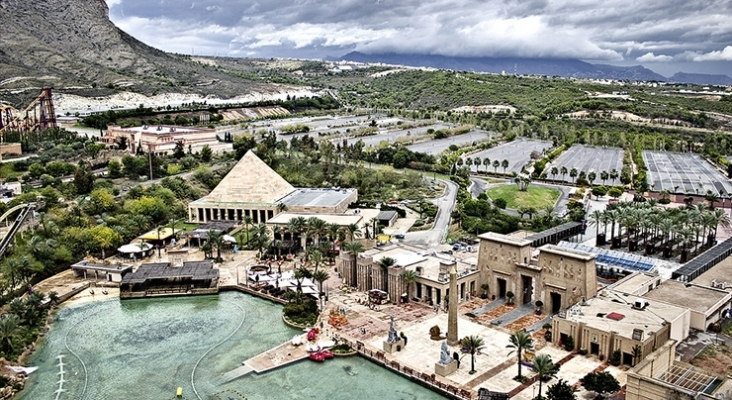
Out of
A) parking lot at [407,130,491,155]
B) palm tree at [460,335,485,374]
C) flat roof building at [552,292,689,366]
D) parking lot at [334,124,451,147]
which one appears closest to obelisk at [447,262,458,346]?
palm tree at [460,335,485,374]

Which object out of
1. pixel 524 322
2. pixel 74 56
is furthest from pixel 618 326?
pixel 74 56

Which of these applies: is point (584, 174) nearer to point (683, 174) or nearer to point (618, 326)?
point (683, 174)

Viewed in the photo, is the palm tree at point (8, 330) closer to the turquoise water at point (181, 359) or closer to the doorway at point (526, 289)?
the turquoise water at point (181, 359)

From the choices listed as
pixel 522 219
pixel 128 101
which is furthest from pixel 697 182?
pixel 128 101

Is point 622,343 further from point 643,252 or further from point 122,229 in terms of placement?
point 122,229

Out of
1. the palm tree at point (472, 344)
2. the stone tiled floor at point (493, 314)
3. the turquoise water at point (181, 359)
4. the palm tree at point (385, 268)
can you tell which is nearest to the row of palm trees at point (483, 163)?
the palm tree at point (385, 268)
